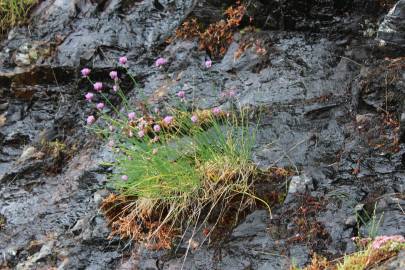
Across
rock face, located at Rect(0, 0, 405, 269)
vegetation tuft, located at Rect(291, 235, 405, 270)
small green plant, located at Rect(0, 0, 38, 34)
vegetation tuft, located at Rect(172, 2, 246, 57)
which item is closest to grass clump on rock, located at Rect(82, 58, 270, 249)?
rock face, located at Rect(0, 0, 405, 269)

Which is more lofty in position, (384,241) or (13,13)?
(13,13)

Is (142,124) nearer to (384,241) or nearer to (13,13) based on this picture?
(384,241)

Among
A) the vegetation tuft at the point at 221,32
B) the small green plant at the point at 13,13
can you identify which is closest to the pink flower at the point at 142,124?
the vegetation tuft at the point at 221,32

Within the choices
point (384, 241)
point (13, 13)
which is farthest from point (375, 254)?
point (13, 13)

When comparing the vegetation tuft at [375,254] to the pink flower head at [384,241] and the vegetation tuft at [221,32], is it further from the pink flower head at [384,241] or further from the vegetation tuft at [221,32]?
the vegetation tuft at [221,32]

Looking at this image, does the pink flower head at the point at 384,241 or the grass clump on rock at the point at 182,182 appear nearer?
the pink flower head at the point at 384,241

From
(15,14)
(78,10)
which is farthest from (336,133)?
(15,14)
